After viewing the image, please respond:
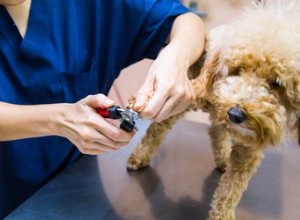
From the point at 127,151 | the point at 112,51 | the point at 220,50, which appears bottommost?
the point at 127,151

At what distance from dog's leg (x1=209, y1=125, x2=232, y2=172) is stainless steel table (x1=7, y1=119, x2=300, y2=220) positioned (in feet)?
0.08

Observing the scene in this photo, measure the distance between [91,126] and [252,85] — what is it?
30 centimetres

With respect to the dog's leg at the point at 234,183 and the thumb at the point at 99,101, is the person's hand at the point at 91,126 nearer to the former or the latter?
the thumb at the point at 99,101

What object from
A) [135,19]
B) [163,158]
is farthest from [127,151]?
[135,19]

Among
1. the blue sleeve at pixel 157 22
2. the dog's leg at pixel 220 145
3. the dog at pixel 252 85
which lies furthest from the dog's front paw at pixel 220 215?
the blue sleeve at pixel 157 22

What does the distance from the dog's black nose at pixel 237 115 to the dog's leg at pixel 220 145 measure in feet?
0.98

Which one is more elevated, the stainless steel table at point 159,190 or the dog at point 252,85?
the dog at point 252,85

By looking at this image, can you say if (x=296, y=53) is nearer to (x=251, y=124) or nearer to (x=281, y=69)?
(x=281, y=69)

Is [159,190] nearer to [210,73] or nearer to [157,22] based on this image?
[210,73]

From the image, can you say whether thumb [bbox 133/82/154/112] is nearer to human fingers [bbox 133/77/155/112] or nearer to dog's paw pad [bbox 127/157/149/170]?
human fingers [bbox 133/77/155/112]

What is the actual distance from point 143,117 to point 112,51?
33 centimetres

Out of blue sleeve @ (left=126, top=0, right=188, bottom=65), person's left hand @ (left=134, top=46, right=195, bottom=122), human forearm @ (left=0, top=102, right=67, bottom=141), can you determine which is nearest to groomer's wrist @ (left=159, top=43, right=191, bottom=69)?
person's left hand @ (left=134, top=46, right=195, bottom=122)

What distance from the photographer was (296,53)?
27.7 inches

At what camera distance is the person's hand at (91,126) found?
0.67 metres
